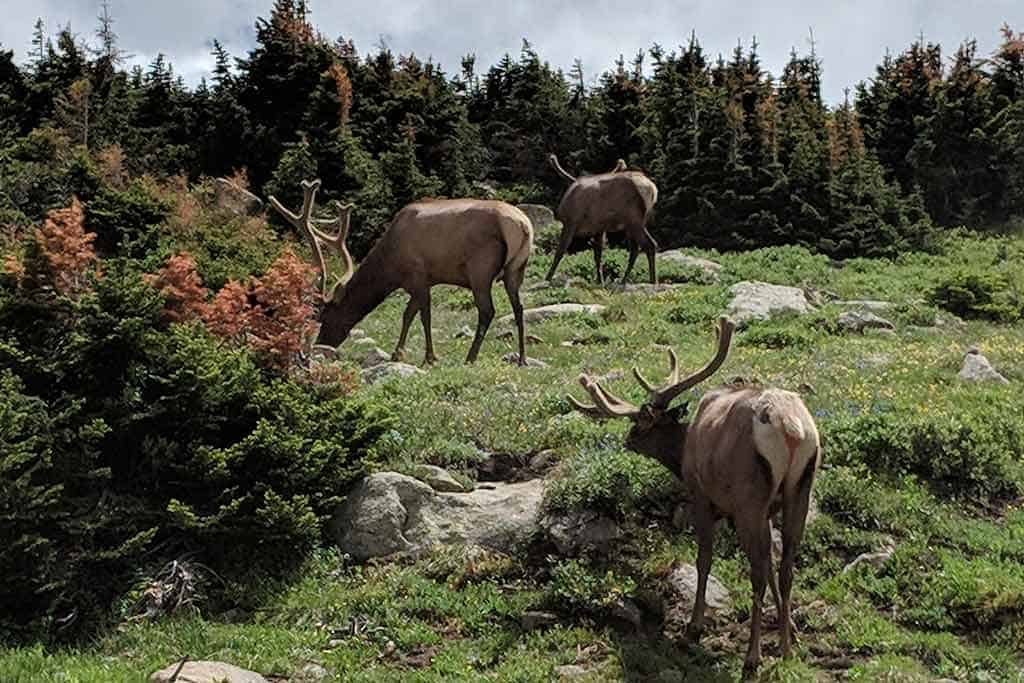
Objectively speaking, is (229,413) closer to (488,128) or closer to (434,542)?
(434,542)

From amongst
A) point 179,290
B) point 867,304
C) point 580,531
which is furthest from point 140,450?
point 867,304

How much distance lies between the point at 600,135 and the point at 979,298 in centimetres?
1950

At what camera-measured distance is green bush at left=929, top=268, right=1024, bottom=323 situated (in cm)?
1762

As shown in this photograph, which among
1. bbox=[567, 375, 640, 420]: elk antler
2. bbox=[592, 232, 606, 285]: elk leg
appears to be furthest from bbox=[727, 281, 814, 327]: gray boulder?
bbox=[567, 375, 640, 420]: elk antler

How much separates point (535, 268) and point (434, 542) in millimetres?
16242

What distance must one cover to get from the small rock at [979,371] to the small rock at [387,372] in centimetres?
635

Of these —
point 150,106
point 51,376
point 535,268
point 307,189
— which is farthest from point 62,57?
point 51,376

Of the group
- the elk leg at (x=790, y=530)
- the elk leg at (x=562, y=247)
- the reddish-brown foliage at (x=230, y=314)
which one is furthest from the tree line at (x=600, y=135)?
the elk leg at (x=790, y=530)

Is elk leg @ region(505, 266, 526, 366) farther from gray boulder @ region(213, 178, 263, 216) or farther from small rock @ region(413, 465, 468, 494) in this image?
gray boulder @ region(213, 178, 263, 216)

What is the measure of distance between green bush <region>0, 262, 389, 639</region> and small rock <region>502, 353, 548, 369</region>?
4802 mm

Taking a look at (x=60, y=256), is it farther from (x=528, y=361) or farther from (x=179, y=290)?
(x=528, y=361)

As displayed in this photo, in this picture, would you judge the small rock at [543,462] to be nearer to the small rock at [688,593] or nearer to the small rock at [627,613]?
the small rock at [688,593]

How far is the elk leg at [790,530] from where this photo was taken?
669 cm

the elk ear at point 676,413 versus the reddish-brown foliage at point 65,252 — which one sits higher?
the reddish-brown foliage at point 65,252
